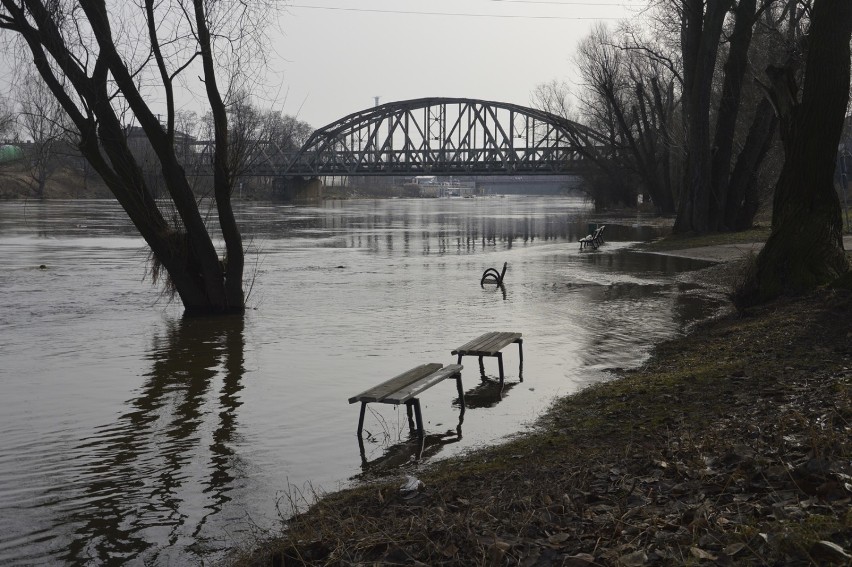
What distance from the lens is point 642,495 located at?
5.45 metres

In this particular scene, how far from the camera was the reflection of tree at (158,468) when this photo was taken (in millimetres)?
6512

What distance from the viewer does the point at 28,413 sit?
1038 cm

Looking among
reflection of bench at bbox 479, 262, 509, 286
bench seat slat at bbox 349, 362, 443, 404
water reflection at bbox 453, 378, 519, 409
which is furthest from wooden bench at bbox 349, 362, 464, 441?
reflection of bench at bbox 479, 262, 509, 286

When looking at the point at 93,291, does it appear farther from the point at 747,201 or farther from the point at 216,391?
the point at 747,201

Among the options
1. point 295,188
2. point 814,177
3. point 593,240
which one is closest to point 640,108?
point 593,240

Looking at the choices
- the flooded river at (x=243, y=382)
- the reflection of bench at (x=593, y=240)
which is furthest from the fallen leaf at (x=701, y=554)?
the reflection of bench at (x=593, y=240)

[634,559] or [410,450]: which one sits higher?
[634,559]

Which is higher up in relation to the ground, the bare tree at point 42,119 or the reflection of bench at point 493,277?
the bare tree at point 42,119

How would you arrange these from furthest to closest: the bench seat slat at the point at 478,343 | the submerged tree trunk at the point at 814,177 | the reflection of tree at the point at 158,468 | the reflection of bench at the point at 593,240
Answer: the reflection of bench at the point at 593,240
the submerged tree trunk at the point at 814,177
the bench seat slat at the point at 478,343
the reflection of tree at the point at 158,468

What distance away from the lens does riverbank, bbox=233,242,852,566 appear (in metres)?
4.61

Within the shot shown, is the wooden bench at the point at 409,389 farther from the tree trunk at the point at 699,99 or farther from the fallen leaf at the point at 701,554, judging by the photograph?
the tree trunk at the point at 699,99

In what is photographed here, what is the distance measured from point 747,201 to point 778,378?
28.7 metres

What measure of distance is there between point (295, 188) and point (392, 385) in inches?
5416

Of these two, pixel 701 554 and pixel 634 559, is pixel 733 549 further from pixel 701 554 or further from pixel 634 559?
pixel 634 559
